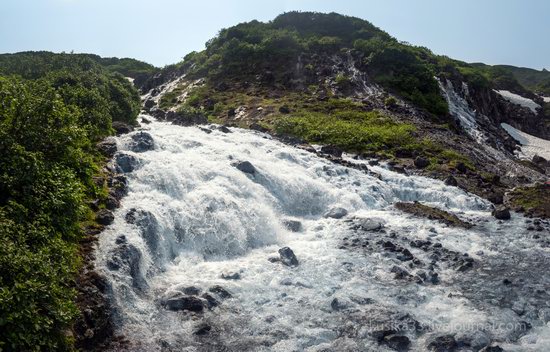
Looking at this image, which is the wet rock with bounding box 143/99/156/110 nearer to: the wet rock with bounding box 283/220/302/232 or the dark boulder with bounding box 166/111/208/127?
the dark boulder with bounding box 166/111/208/127

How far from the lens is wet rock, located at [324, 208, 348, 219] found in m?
26.0

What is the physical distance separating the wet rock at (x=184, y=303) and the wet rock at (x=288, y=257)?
4.93 m

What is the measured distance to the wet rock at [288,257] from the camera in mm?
19719

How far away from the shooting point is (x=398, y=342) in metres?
14.1

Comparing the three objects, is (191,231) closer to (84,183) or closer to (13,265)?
(84,183)

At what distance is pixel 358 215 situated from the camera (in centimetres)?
2612

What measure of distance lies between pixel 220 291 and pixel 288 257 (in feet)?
13.7

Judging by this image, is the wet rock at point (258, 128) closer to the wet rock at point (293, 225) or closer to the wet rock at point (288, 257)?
the wet rock at point (293, 225)

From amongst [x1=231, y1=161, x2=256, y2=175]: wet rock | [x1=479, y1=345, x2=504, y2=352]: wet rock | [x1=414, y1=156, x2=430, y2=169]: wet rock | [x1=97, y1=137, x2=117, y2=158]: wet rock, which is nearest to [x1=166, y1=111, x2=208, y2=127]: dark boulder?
[x1=97, y1=137, x2=117, y2=158]: wet rock

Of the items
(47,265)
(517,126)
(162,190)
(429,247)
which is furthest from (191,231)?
(517,126)

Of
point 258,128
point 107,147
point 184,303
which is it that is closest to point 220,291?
point 184,303

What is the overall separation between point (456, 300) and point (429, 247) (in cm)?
495

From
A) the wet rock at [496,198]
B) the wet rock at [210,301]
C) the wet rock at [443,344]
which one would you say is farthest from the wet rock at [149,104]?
the wet rock at [443,344]

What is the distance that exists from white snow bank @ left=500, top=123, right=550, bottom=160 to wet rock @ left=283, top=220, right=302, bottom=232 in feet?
151
